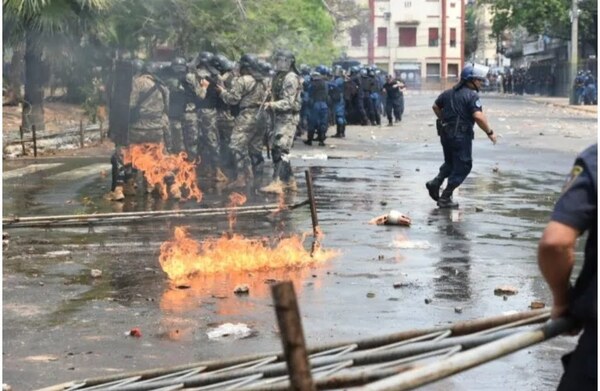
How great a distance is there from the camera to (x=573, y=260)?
11.7ft

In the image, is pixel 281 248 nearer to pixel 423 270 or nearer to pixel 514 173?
pixel 423 270

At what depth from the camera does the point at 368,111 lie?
3556 cm

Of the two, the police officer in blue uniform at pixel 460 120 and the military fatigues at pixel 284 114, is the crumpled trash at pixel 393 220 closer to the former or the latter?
the police officer in blue uniform at pixel 460 120

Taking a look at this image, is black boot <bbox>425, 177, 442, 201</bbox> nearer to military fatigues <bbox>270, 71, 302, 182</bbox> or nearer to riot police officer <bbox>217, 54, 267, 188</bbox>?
military fatigues <bbox>270, 71, 302, 182</bbox>

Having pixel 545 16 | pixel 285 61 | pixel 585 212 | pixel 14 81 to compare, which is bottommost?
pixel 14 81

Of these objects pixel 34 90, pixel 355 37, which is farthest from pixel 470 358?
pixel 355 37

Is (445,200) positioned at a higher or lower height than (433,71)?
higher

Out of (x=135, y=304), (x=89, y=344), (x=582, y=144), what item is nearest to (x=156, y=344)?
(x=89, y=344)

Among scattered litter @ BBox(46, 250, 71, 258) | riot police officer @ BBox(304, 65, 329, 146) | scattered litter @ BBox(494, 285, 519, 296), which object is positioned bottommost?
scattered litter @ BBox(46, 250, 71, 258)

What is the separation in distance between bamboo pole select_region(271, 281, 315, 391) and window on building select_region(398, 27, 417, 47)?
9678 cm

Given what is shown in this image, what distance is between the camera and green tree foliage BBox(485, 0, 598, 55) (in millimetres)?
58438

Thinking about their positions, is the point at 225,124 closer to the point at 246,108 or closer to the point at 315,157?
the point at 246,108

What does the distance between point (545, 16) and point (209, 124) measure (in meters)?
44.5

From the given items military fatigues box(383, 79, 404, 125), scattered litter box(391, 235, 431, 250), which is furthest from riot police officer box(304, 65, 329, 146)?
scattered litter box(391, 235, 431, 250)
